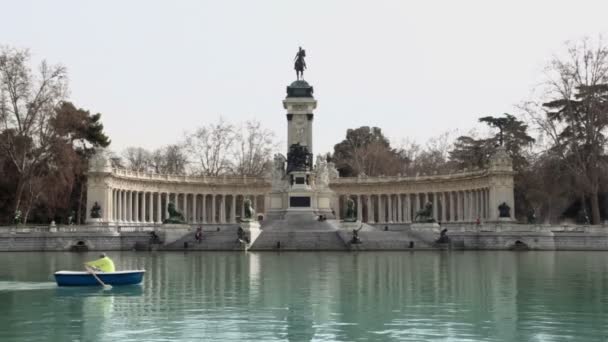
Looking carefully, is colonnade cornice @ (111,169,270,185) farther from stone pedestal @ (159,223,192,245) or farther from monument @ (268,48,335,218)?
stone pedestal @ (159,223,192,245)

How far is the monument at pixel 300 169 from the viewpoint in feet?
228

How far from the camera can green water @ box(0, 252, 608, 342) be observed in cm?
1589

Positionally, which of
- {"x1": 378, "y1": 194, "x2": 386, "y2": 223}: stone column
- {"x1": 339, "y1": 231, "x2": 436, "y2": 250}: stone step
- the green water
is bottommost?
the green water

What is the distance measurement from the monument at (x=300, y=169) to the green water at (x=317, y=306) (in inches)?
1473

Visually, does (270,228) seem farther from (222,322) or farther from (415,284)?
(222,322)

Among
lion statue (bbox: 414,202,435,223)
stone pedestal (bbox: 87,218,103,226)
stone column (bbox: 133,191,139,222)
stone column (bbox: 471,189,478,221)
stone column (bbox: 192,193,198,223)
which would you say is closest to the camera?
lion statue (bbox: 414,202,435,223)

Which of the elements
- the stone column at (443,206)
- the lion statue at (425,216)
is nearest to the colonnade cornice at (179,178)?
the stone column at (443,206)

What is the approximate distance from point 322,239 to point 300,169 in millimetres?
19629

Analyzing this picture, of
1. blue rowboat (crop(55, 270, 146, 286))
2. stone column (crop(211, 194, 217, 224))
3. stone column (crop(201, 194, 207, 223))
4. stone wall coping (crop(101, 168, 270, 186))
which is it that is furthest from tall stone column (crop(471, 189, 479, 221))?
blue rowboat (crop(55, 270, 146, 286))

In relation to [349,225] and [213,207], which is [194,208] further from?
[349,225]

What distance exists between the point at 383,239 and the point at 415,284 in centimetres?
2628

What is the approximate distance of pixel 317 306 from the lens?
19.8 metres

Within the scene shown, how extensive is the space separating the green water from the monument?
37.4m

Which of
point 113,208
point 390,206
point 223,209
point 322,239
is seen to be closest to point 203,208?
point 223,209
